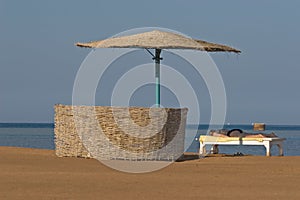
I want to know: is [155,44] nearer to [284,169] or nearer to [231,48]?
[231,48]

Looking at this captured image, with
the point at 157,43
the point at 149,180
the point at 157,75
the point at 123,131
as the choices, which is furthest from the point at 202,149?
the point at 149,180

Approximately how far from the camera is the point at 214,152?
1822cm

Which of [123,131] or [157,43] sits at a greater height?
[157,43]

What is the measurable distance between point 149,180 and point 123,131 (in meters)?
2.96

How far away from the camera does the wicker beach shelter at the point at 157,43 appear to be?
1509 centimetres

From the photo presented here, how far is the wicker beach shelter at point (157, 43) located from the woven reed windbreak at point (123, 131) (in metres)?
1.22

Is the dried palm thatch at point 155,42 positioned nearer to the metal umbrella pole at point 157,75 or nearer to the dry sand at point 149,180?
the metal umbrella pole at point 157,75

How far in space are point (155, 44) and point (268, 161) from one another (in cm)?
286

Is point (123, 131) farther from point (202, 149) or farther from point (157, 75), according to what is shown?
point (202, 149)

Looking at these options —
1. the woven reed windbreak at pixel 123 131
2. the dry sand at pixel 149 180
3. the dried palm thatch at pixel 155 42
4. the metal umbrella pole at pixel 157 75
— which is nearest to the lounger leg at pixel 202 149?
the metal umbrella pole at pixel 157 75

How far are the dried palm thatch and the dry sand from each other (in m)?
2.04

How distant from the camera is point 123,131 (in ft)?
47.4

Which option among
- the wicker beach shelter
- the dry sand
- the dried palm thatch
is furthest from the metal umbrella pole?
the dry sand

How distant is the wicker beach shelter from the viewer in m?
15.1
